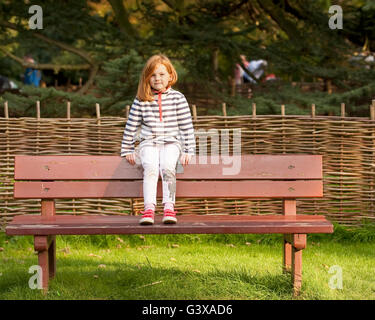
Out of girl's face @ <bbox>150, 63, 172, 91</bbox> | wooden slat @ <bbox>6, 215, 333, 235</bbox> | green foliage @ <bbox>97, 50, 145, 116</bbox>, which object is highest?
green foliage @ <bbox>97, 50, 145, 116</bbox>

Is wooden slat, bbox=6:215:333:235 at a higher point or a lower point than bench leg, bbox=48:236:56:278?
higher

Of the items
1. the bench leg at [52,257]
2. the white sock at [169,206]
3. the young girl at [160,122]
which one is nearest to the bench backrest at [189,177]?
the young girl at [160,122]

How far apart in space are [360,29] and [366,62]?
0.67 metres

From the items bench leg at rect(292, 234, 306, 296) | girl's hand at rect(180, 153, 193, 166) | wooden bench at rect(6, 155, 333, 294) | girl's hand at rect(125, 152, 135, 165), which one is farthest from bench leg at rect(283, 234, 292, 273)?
girl's hand at rect(125, 152, 135, 165)

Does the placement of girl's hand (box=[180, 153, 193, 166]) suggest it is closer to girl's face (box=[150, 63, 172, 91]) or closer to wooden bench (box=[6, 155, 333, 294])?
wooden bench (box=[6, 155, 333, 294])

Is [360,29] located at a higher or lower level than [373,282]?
higher

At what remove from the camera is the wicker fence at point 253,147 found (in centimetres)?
737

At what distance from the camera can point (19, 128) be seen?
24.4 ft

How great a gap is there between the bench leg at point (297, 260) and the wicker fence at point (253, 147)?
2.58 meters

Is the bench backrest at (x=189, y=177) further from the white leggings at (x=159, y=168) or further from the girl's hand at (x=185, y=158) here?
the white leggings at (x=159, y=168)

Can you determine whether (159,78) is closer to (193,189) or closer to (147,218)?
(193,189)

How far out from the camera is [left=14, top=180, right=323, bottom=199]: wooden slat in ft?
17.2
